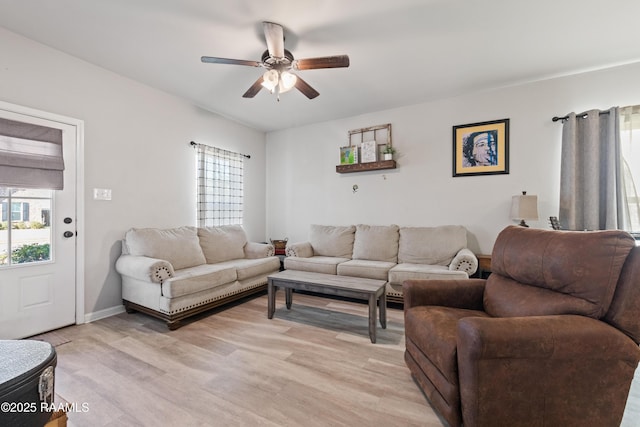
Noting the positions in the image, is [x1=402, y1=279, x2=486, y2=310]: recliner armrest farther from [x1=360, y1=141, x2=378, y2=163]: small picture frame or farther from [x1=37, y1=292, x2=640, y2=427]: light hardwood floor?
[x1=360, y1=141, x2=378, y2=163]: small picture frame

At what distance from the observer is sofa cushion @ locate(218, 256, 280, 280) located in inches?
129

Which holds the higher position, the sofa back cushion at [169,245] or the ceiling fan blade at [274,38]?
the ceiling fan blade at [274,38]

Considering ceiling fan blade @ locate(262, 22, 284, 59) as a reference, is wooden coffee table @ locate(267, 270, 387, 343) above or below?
below

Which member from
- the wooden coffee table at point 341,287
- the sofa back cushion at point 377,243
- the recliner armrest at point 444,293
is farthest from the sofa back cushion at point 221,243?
the recliner armrest at point 444,293

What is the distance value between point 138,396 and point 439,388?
5.81 feet

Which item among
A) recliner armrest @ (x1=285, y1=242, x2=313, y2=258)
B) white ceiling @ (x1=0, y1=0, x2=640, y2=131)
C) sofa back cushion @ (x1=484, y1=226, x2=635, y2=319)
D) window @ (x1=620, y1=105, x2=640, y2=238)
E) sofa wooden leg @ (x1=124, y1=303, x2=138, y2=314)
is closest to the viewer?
sofa back cushion @ (x1=484, y1=226, x2=635, y2=319)

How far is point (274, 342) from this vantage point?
2305 millimetres

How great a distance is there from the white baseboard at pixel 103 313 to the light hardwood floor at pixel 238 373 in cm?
10

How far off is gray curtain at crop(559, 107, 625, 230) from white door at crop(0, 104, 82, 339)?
5.19m

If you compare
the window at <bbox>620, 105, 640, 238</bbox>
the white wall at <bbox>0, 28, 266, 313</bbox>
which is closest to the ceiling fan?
the white wall at <bbox>0, 28, 266, 313</bbox>

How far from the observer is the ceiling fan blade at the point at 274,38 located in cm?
212

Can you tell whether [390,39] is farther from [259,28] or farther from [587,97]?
[587,97]

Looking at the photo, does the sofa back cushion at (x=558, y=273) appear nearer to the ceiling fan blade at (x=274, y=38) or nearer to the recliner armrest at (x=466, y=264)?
the recliner armrest at (x=466, y=264)

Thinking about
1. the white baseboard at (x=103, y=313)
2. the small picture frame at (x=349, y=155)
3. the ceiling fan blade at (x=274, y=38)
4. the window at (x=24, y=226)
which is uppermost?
the ceiling fan blade at (x=274, y=38)
